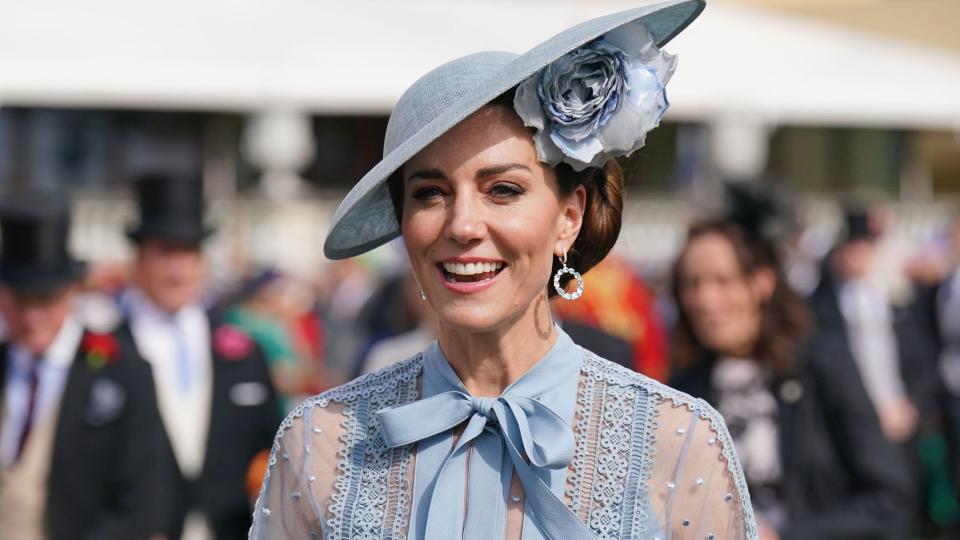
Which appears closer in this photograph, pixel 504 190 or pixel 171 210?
pixel 504 190

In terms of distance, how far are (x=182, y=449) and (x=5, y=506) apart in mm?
1063

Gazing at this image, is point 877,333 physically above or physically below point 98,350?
below

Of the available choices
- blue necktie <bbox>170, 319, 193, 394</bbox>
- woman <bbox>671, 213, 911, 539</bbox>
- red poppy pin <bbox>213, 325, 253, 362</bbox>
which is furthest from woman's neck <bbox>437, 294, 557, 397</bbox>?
blue necktie <bbox>170, 319, 193, 394</bbox>

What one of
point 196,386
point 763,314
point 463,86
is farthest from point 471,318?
point 196,386

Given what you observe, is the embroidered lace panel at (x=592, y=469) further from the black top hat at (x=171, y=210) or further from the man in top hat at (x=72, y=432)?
the black top hat at (x=171, y=210)

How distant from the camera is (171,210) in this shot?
709cm

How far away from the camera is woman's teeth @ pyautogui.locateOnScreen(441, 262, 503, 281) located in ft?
9.12

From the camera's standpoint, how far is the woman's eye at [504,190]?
2785 millimetres

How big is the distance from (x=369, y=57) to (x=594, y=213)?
1635 cm

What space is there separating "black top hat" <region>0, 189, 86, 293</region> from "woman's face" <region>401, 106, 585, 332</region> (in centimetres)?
381

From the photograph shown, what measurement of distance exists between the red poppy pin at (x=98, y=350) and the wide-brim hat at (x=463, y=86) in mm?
3041

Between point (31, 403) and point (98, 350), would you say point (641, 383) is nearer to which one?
point (98, 350)

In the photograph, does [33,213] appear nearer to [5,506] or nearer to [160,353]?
[160,353]

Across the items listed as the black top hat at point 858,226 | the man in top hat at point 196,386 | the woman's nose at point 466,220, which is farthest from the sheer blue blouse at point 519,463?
the black top hat at point 858,226
